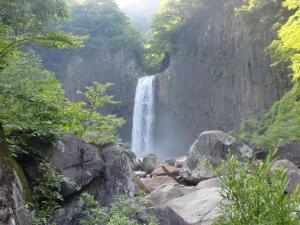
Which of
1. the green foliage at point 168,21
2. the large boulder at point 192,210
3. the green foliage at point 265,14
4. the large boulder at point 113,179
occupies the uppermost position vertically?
the green foliage at point 168,21

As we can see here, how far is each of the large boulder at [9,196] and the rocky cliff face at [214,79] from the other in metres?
17.0

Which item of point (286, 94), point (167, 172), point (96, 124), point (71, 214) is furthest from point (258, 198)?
point (286, 94)

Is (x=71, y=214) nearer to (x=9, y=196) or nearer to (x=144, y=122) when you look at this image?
(x=9, y=196)

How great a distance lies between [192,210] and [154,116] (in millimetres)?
25613

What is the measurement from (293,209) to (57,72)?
1518 inches

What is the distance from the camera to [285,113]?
53.9 ft

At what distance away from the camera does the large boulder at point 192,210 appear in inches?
213

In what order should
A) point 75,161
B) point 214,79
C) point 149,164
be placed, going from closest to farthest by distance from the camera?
point 75,161
point 149,164
point 214,79

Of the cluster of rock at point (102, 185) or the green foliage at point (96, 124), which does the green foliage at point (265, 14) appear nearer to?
the green foliage at point (96, 124)

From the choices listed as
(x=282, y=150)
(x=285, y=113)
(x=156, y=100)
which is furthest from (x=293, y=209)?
(x=156, y=100)

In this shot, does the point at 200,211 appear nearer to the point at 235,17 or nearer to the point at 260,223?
the point at 260,223

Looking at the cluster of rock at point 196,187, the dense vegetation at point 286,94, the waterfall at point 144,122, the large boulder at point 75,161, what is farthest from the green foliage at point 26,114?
the waterfall at point 144,122

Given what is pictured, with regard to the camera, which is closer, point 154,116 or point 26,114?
point 26,114

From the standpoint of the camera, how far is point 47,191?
16.1 ft
